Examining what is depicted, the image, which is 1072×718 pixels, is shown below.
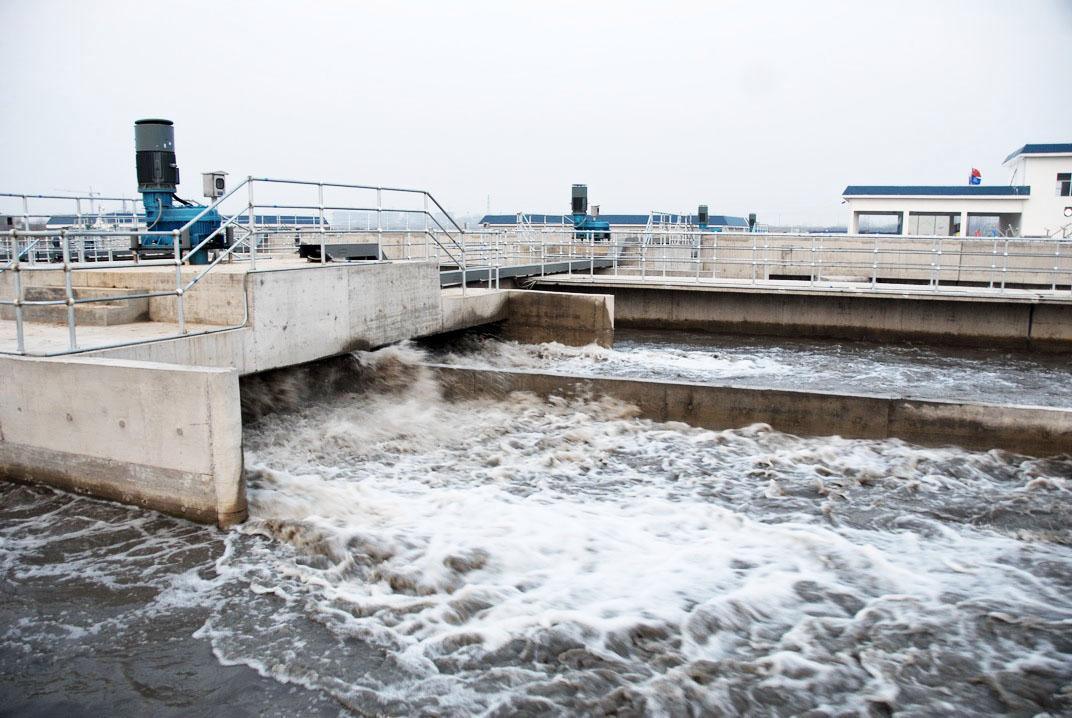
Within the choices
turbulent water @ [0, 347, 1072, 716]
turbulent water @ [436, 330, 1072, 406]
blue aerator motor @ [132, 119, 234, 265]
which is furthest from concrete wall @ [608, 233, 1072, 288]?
turbulent water @ [0, 347, 1072, 716]

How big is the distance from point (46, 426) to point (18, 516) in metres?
0.83

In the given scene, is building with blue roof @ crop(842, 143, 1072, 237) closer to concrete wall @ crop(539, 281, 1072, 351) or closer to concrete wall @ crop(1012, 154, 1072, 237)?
concrete wall @ crop(1012, 154, 1072, 237)

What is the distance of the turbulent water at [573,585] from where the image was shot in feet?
16.7

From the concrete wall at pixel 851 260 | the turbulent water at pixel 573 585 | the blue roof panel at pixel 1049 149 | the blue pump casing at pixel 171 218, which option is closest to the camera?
the turbulent water at pixel 573 585

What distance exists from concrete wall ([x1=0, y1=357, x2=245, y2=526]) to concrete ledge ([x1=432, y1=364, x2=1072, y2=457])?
5264 mm

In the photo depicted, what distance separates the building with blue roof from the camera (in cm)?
3384

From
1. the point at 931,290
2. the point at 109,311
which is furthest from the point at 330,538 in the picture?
A: the point at 931,290

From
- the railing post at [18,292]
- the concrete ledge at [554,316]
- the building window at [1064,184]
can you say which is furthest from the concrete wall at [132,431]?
the building window at [1064,184]

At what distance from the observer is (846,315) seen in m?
19.1

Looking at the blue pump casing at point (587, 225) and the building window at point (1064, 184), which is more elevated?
the building window at point (1064, 184)

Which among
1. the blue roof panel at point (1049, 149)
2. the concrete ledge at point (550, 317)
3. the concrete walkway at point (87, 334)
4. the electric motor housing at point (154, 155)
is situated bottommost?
the concrete ledge at point (550, 317)

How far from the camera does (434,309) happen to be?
13.9 m

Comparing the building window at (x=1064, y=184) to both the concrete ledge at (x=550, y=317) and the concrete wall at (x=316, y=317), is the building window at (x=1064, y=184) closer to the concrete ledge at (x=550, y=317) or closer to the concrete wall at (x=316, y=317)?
the concrete ledge at (x=550, y=317)

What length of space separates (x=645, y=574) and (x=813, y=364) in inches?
417
